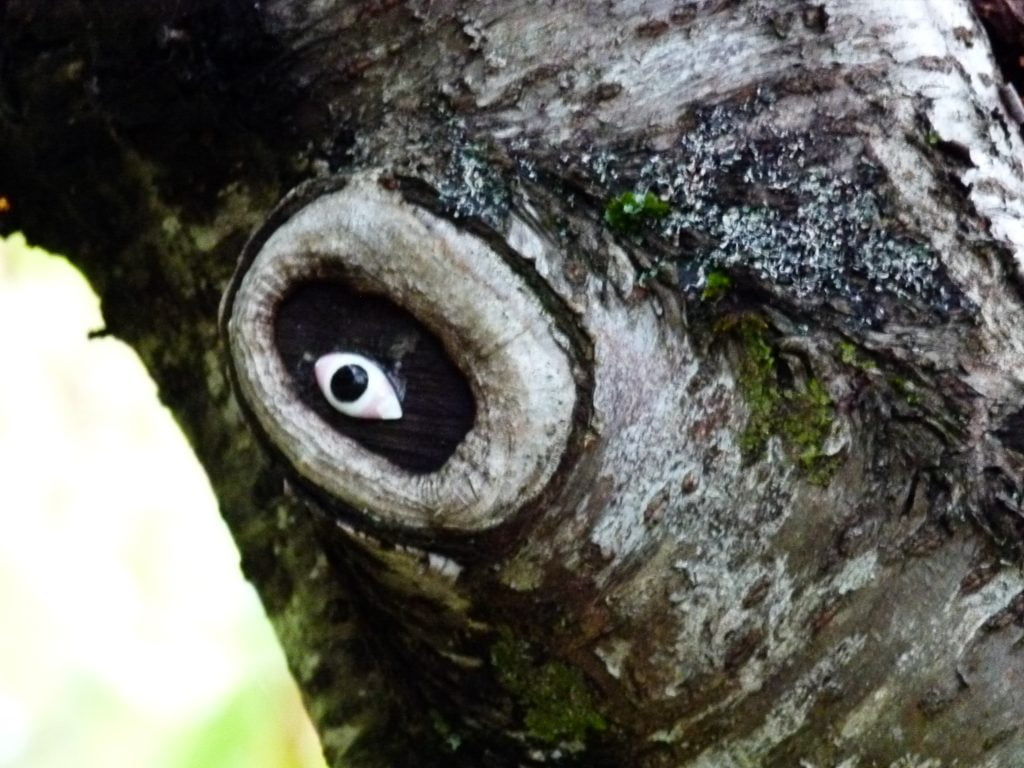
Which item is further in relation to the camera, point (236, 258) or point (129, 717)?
point (129, 717)

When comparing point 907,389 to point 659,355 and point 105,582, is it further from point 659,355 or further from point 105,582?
point 105,582

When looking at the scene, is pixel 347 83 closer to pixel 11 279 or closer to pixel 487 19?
pixel 487 19

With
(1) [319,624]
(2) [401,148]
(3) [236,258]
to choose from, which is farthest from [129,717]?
(2) [401,148]

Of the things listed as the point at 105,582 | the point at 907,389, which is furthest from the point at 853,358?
the point at 105,582

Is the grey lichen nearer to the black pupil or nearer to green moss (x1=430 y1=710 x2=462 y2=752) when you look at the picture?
the black pupil

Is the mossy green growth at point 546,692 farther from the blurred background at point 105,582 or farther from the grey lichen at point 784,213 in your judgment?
the blurred background at point 105,582

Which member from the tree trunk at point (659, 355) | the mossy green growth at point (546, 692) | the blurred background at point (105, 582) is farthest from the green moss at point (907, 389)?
the blurred background at point (105, 582)
